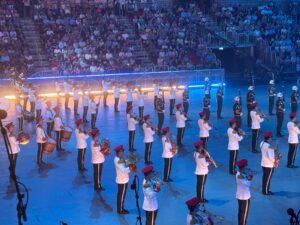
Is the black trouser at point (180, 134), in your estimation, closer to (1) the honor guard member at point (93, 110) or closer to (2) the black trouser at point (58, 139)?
(2) the black trouser at point (58, 139)

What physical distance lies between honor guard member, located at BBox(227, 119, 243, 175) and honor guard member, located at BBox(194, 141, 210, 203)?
1903mm

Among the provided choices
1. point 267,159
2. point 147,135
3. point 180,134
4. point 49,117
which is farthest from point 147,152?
point 49,117

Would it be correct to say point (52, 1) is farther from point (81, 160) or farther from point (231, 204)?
point (231, 204)

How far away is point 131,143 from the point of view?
618 inches

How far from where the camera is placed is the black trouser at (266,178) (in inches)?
444

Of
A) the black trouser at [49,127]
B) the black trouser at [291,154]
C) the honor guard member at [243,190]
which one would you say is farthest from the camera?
the black trouser at [49,127]

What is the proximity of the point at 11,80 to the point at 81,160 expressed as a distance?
1274cm

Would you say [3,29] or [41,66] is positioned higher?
[3,29]

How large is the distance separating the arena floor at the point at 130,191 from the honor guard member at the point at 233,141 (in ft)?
1.13

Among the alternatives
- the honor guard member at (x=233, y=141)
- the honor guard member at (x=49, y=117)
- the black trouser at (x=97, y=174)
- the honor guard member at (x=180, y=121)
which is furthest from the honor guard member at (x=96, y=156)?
the honor guard member at (x=49, y=117)

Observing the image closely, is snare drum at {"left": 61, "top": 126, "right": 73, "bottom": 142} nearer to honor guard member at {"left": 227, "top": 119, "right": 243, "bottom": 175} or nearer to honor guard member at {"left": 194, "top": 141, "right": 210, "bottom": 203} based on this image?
honor guard member at {"left": 227, "top": 119, "right": 243, "bottom": 175}

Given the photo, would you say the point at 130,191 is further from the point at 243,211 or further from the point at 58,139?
the point at 58,139

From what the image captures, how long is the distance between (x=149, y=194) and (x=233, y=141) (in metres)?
4.26

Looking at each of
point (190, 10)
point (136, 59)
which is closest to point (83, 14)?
point (136, 59)
